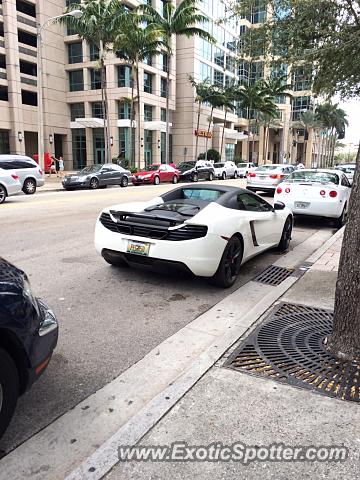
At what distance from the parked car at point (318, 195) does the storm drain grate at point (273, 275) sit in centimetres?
446

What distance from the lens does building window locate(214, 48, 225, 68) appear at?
56.0m

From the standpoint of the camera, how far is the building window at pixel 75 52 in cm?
4553

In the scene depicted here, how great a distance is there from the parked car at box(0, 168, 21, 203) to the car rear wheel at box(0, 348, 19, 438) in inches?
545

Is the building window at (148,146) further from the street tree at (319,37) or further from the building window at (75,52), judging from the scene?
the street tree at (319,37)

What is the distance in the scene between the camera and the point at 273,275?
21.2 feet

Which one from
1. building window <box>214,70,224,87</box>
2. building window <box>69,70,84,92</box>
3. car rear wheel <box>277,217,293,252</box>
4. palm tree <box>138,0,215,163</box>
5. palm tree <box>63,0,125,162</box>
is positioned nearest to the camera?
car rear wheel <box>277,217,293,252</box>

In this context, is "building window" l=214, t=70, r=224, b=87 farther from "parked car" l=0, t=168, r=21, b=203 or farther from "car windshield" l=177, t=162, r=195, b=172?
"parked car" l=0, t=168, r=21, b=203

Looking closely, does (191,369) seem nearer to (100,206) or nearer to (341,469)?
(341,469)

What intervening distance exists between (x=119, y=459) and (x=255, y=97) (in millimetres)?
53168

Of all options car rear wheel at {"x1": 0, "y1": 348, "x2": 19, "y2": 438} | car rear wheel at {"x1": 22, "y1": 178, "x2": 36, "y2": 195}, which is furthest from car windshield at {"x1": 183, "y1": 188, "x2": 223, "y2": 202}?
car rear wheel at {"x1": 22, "y1": 178, "x2": 36, "y2": 195}

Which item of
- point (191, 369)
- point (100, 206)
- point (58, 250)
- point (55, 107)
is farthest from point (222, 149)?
point (191, 369)

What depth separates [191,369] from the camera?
11.2 ft

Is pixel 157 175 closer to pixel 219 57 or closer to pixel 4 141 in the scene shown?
pixel 4 141

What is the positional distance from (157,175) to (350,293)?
83.5ft
